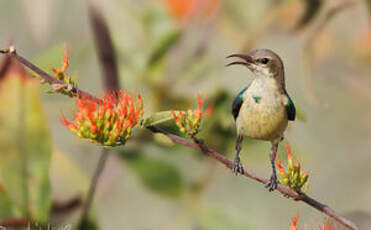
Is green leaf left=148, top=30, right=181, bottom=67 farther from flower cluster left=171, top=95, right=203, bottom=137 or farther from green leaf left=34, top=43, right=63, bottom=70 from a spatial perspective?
flower cluster left=171, top=95, right=203, bottom=137

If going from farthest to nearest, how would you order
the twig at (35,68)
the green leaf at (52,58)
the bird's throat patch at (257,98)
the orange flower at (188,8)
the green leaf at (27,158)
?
the orange flower at (188,8) → the green leaf at (52,58) → the green leaf at (27,158) → the bird's throat patch at (257,98) → the twig at (35,68)

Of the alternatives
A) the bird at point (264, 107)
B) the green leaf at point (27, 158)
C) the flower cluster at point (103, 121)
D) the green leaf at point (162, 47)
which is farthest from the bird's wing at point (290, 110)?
the green leaf at point (162, 47)

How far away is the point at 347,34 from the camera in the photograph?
0.84 m

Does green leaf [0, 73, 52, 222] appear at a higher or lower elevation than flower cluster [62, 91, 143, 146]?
lower

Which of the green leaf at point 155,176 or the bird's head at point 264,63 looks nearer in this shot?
the bird's head at point 264,63

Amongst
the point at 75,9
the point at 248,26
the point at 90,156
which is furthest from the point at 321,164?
the point at 75,9

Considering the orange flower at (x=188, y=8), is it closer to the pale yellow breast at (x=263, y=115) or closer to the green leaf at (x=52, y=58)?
the green leaf at (x=52, y=58)

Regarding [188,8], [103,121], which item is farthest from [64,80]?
[188,8]

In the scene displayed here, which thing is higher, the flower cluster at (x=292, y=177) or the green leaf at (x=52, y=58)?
the green leaf at (x=52, y=58)

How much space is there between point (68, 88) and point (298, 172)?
0.45 feet

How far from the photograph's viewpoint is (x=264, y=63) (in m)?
0.38

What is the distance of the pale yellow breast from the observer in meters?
0.34

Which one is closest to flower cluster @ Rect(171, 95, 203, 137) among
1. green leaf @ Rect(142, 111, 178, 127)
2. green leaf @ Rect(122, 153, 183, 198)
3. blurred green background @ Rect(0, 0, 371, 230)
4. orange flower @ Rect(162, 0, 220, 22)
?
green leaf @ Rect(142, 111, 178, 127)

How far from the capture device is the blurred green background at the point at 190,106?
1.86 ft
